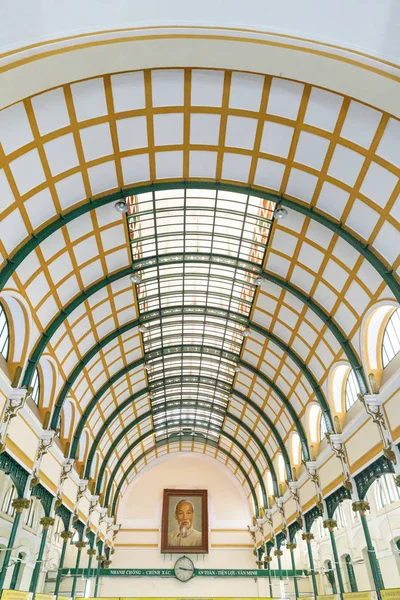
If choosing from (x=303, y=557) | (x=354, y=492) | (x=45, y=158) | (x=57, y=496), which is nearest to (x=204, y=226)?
(x=45, y=158)

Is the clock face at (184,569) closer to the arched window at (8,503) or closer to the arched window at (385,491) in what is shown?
the arched window at (8,503)

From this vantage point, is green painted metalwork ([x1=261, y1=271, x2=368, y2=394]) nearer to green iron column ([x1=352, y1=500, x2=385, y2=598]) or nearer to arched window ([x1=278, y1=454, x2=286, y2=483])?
green iron column ([x1=352, y1=500, x2=385, y2=598])

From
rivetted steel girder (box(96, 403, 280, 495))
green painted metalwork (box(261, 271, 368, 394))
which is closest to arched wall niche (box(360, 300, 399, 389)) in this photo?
green painted metalwork (box(261, 271, 368, 394))

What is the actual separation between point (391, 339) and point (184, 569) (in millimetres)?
38947

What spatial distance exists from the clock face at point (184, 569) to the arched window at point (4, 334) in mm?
37391

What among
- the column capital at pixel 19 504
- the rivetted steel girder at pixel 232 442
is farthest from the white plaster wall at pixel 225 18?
the rivetted steel girder at pixel 232 442

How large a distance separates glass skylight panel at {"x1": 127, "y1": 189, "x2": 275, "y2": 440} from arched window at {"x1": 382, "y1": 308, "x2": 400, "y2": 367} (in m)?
7.72

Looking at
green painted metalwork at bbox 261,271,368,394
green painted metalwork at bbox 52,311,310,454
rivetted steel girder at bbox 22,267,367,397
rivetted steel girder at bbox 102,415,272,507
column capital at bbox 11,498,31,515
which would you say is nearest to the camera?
column capital at bbox 11,498,31,515

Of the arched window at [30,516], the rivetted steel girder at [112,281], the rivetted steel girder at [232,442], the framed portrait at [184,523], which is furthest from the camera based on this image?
the framed portrait at [184,523]

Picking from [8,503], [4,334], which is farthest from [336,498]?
[8,503]

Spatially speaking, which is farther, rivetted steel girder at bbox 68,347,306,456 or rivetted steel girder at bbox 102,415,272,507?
rivetted steel girder at bbox 102,415,272,507

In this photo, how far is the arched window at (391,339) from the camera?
62.6 feet

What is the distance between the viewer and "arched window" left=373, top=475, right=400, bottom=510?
26281 mm

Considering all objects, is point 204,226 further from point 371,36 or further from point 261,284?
point 371,36
